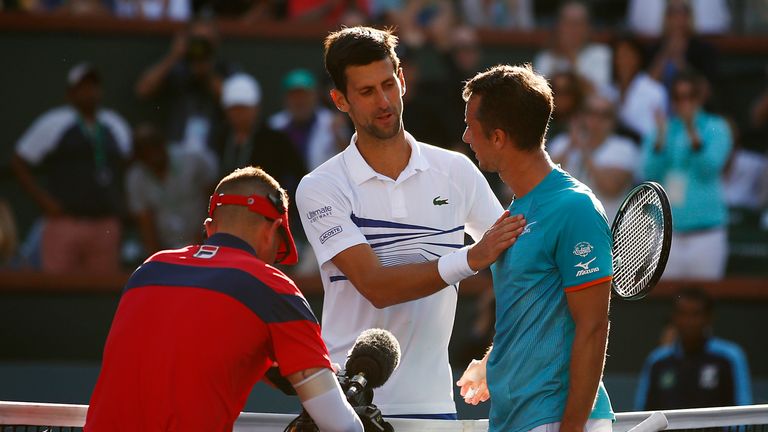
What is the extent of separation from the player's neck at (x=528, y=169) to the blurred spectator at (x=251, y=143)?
5.54 metres

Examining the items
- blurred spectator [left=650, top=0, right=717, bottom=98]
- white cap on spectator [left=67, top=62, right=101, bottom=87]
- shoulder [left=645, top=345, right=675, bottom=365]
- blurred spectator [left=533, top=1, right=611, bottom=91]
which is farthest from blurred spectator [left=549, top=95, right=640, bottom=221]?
white cap on spectator [left=67, top=62, right=101, bottom=87]

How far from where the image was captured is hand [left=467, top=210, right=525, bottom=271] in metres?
3.46

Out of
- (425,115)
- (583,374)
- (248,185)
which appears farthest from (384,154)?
(425,115)

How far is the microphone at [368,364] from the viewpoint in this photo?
3.57 m

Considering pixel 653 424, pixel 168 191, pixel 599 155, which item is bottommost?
pixel 168 191

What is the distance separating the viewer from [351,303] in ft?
14.2

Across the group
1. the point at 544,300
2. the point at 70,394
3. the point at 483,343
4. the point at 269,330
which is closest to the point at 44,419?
the point at 269,330

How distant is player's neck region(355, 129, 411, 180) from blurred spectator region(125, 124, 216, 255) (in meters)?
5.00

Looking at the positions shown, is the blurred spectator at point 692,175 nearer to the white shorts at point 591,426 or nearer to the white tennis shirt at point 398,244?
the white tennis shirt at point 398,244

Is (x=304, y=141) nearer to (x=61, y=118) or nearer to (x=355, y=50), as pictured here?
(x=61, y=118)

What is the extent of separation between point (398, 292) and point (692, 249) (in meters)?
5.48

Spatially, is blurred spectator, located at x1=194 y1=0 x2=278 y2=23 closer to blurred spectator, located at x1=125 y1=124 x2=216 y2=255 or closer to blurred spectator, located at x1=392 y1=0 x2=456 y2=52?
blurred spectator, located at x1=392 y1=0 x2=456 y2=52

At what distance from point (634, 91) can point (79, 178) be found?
427 centimetres

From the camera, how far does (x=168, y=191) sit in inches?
368
